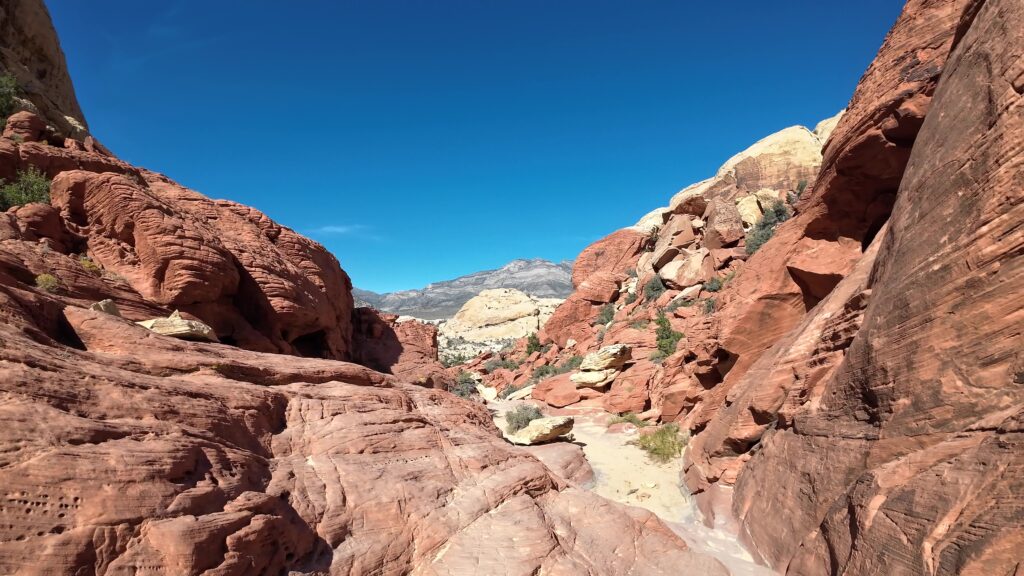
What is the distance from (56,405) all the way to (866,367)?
9.51 metres

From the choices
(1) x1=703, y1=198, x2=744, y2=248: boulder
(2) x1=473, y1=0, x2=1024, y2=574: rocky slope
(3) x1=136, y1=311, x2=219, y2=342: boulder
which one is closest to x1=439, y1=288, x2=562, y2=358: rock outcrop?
(1) x1=703, y1=198, x2=744, y2=248: boulder

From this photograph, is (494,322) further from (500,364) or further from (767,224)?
(767,224)

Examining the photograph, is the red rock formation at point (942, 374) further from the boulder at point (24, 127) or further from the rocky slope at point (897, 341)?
the boulder at point (24, 127)

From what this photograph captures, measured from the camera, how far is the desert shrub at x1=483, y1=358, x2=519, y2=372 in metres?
41.1

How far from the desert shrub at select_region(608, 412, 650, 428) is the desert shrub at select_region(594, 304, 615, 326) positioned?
17005 mm

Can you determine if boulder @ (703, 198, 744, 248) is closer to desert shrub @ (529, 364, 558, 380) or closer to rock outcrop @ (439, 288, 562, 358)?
desert shrub @ (529, 364, 558, 380)

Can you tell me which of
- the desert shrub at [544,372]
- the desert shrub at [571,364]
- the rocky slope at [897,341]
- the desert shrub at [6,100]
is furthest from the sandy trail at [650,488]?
the desert shrub at [6,100]

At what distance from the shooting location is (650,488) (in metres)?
12.2

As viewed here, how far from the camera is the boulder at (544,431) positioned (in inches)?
637

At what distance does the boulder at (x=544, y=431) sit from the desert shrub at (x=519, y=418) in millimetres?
2920

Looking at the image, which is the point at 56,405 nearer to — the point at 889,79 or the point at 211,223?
the point at 889,79

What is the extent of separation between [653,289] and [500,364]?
57.2ft

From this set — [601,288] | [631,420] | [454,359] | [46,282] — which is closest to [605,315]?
[601,288]

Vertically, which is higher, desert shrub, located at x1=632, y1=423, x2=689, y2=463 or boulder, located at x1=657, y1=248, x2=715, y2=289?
boulder, located at x1=657, y1=248, x2=715, y2=289
